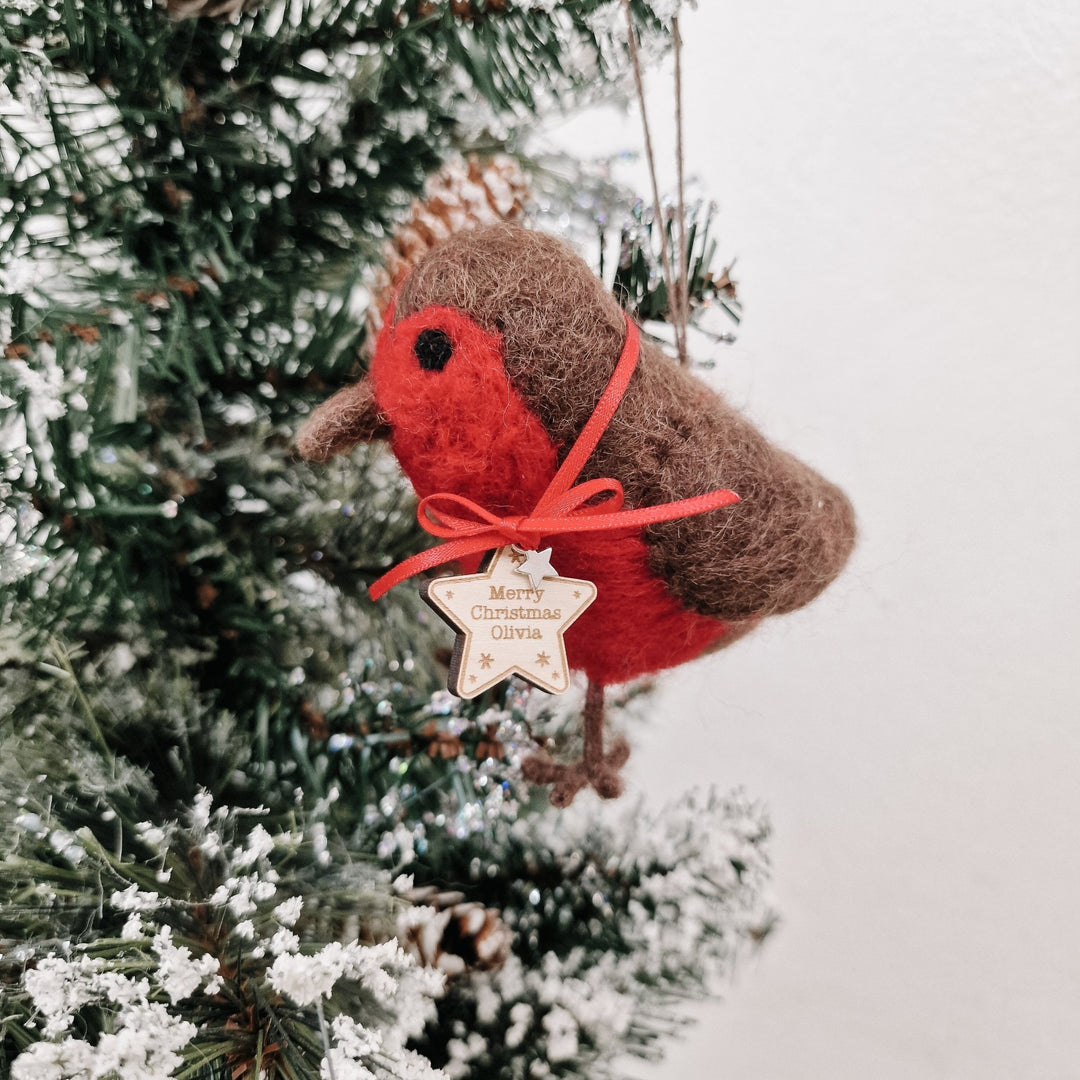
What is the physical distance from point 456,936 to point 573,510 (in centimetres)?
32

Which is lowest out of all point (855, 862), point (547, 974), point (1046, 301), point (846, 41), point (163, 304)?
point (547, 974)

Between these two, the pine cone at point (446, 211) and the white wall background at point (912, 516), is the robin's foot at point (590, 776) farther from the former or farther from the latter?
the pine cone at point (446, 211)

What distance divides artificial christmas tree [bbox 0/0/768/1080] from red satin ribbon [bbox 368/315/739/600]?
0.41 feet

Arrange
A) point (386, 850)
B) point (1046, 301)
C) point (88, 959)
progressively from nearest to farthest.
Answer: point (88, 959) < point (386, 850) < point (1046, 301)

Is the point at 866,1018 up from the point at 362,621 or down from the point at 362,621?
down

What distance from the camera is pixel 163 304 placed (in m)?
0.43

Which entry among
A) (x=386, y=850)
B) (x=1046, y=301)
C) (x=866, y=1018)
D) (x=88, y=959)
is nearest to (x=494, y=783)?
(x=386, y=850)

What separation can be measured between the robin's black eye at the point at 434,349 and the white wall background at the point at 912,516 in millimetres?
294

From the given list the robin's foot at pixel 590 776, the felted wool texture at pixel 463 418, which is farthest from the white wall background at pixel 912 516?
the felted wool texture at pixel 463 418

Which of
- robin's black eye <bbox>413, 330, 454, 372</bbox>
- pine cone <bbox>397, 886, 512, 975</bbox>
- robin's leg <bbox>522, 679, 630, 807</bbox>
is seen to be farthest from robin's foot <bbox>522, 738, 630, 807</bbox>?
robin's black eye <bbox>413, 330, 454, 372</bbox>

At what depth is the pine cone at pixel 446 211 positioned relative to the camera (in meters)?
0.45

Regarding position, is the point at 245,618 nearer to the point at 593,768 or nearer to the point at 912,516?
→ the point at 593,768

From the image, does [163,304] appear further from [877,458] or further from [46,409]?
[877,458]

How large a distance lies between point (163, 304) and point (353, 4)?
170 millimetres
